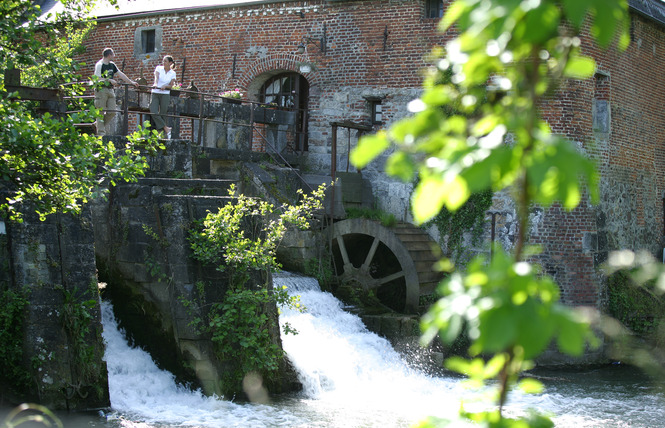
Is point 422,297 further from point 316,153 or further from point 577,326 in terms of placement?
point 577,326

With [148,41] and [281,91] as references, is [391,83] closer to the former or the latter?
[281,91]


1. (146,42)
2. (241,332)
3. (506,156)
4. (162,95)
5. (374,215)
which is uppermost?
(146,42)

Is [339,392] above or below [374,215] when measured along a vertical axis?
below

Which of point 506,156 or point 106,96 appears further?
point 106,96

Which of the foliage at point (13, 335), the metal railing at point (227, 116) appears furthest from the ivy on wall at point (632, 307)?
the foliage at point (13, 335)

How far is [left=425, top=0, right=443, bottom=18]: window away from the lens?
45.5ft

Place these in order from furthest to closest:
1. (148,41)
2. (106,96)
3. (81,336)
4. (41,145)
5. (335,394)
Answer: (148,41)
(106,96)
(335,394)
(81,336)
(41,145)

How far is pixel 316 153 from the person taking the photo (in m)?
14.7

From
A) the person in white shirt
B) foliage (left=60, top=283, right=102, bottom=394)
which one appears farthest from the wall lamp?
foliage (left=60, top=283, right=102, bottom=394)

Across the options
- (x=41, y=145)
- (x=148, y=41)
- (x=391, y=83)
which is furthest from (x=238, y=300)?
(x=148, y=41)

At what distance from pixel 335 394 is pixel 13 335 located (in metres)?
3.95

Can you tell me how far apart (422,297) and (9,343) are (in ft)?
23.0

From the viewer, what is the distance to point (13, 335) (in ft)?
23.9

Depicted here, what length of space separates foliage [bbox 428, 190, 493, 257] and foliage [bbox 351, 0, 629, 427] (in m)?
11.6
